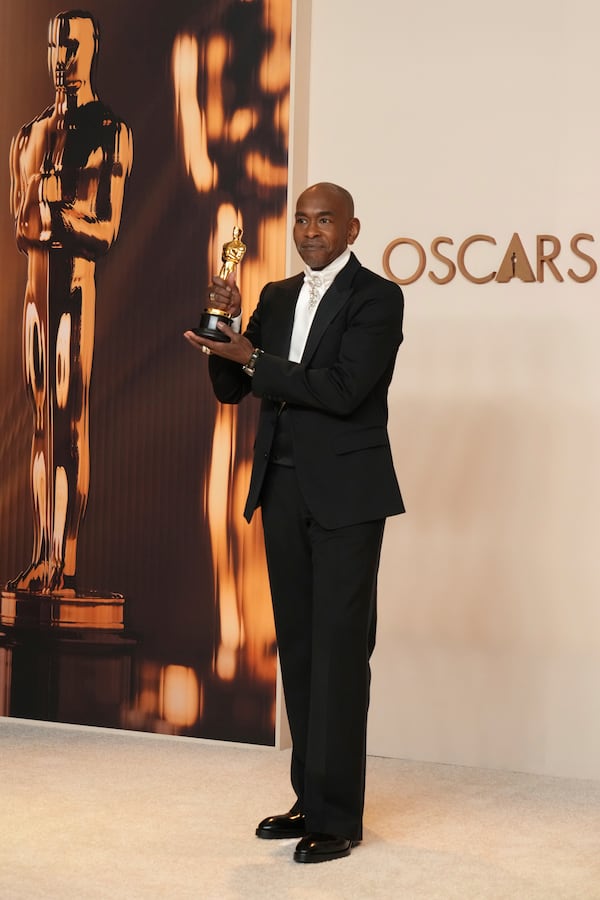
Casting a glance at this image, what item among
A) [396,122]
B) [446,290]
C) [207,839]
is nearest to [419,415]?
[446,290]

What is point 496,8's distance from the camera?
3812mm

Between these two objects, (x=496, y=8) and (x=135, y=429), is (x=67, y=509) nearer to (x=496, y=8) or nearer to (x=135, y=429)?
(x=135, y=429)

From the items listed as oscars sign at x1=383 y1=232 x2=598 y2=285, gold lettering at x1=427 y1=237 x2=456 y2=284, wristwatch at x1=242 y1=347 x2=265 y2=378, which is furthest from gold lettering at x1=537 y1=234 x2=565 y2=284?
wristwatch at x1=242 y1=347 x2=265 y2=378

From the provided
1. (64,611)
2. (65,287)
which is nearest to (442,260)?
(65,287)

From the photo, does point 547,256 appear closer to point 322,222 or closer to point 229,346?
point 322,222

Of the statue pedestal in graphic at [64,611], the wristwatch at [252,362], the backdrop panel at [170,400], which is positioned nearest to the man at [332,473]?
the wristwatch at [252,362]

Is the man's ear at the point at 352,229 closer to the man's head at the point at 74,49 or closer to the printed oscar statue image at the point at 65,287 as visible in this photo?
the printed oscar statue image at the point at 65,287

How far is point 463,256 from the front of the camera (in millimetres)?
3850

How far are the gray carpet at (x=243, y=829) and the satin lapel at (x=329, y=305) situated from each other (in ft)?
3.89

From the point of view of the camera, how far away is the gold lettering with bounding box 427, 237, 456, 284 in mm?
3867

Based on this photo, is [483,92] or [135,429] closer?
[483,92]

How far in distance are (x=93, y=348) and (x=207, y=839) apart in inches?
74.5

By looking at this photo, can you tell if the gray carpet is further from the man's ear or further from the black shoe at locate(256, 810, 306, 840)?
the man's ear

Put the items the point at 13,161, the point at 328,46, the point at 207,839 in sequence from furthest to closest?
the point at 13,161 → the point at 328,46 → the point at 207,839
